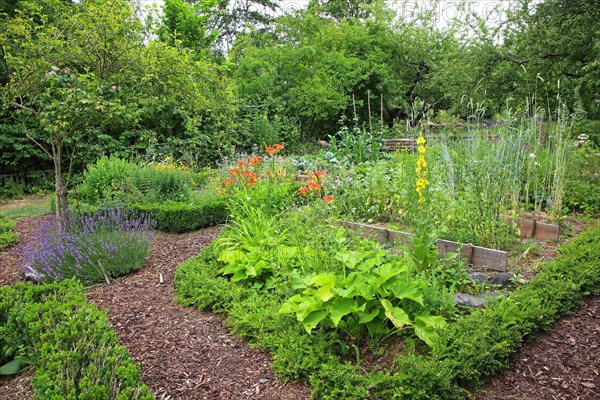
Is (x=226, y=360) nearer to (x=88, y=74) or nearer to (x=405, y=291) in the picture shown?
(x=405, y=291)

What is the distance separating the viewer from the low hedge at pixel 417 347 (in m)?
2.17

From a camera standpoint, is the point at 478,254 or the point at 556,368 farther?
the point at 478,254

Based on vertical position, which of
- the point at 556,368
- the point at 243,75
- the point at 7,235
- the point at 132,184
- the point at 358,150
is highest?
the point at 243,75

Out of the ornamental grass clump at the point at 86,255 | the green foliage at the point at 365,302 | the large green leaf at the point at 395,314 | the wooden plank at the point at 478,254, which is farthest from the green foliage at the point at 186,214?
the large green leaf at the point at 395,314

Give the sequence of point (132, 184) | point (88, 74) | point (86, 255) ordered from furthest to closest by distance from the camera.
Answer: point (132, 184)
point (88, 74)
point (86, 255)

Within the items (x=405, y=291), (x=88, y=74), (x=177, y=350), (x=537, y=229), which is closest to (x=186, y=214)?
(x=88, y=74)

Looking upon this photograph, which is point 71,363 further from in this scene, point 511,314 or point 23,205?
point 23,205

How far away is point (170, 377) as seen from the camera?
2.49 metres

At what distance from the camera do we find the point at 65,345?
7.59 ft

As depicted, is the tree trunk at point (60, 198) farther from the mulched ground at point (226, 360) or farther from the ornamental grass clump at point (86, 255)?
the mulched ground at point (226, 360)

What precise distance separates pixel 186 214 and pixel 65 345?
3.47m

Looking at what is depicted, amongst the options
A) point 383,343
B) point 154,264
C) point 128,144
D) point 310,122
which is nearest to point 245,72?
point 310,122

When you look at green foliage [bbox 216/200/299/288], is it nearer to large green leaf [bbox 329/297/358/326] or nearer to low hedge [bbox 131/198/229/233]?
large green leaf [bbox 329/297/358/326]

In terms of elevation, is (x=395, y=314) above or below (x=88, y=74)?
below
